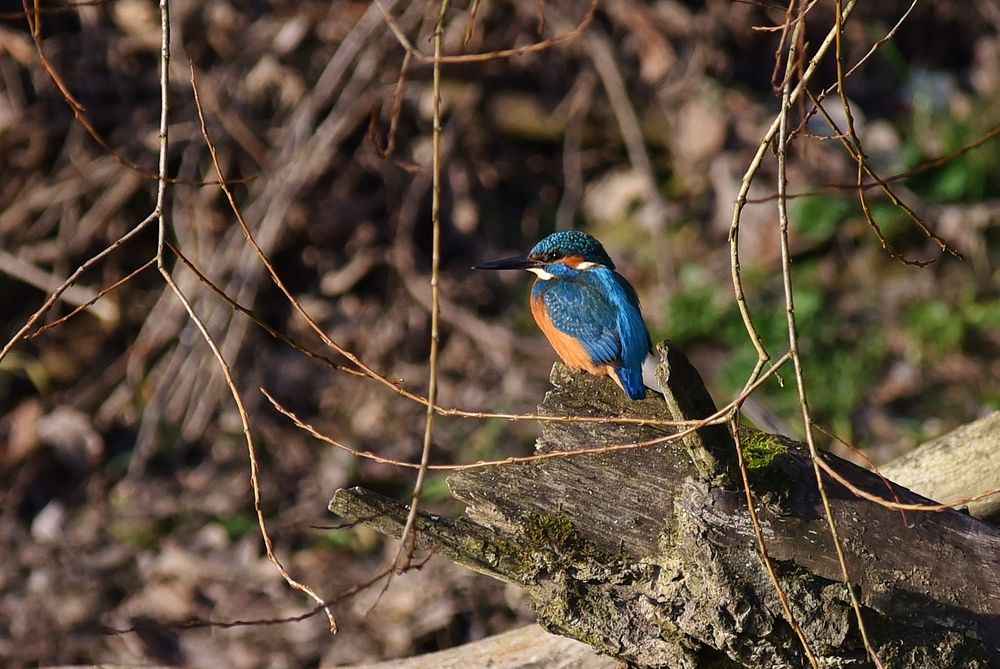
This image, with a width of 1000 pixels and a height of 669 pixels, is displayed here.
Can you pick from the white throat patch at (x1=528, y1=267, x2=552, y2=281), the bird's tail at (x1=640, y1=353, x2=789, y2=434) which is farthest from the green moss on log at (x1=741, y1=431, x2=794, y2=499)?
the white throat patch at (x1=528, y1=267, x2=552, y2=281)

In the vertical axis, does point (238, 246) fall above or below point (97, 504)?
above

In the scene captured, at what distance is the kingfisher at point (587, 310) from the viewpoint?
305 cm

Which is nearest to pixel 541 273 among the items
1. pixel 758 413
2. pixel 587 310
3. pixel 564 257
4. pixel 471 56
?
pixel 564 257

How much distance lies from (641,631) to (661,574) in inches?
5.7

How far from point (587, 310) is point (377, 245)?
277cm

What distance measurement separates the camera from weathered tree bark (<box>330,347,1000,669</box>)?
7.61ft

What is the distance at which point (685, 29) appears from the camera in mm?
6043

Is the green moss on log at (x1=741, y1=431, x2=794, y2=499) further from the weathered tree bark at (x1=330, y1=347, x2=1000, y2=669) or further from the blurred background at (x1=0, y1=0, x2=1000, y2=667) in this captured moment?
the blurred background at (x1=0, y1=0, x2=1000, y2=667)

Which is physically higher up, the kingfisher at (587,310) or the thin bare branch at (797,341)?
the thin bare branch at (797,341)

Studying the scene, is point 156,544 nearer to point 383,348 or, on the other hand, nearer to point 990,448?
point 383,348

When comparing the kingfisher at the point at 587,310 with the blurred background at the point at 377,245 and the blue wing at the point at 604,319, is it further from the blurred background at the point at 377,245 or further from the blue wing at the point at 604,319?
the blurred background at the point at 377,245

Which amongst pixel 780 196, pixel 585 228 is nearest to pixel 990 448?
pixel 780 196

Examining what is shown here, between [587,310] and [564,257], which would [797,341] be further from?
[564,257]

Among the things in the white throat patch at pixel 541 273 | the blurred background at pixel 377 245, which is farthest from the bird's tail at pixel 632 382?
the blurred background at pixel 377 245
